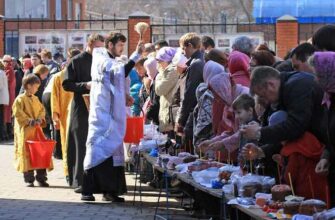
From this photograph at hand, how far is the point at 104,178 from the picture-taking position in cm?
1175

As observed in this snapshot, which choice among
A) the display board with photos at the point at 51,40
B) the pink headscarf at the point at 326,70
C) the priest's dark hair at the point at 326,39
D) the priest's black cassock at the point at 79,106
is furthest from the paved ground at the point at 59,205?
the display board with photos at the point at 51,40

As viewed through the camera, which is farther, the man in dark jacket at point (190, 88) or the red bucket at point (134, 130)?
the red bucket at point (134, 130)

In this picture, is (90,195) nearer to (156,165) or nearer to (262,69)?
(156,165)

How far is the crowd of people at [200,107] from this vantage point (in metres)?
7.45

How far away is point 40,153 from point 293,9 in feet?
121

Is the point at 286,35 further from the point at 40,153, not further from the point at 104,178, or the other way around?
the point at 104,178

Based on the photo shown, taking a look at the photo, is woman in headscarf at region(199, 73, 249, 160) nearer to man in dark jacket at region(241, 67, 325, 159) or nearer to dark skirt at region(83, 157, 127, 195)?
man in dark jacket at region(241, 67, 325, 159)

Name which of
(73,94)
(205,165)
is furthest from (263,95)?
(73,94)

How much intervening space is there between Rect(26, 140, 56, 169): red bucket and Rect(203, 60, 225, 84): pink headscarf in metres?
3.46

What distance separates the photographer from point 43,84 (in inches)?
746

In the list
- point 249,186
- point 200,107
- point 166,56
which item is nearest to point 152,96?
point 166,56

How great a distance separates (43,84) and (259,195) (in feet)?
39.4

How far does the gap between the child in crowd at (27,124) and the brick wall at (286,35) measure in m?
18.3

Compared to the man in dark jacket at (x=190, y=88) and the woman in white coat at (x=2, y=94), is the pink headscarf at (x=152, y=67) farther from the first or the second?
the woman in white coat at (x=2, y=94)
